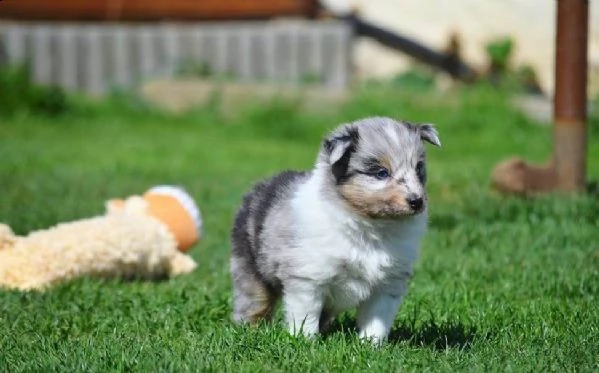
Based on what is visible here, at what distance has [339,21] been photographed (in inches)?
635

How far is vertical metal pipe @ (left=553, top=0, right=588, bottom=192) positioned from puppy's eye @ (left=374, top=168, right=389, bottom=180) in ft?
15.2

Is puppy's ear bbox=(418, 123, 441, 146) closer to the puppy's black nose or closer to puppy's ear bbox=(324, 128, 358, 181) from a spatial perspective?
puppy's ear bbox=(324, 128, 358, 181)

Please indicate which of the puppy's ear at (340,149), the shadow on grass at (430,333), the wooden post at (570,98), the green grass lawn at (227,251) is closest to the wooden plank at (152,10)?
the green grass lawn at (227,251)

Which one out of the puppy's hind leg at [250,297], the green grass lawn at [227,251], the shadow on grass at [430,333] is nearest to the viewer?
the green grass lawn at [227,251]

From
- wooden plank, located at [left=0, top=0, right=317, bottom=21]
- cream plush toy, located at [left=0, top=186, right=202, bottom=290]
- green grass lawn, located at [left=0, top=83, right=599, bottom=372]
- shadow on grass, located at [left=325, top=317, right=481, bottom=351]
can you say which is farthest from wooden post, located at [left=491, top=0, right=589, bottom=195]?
wooden plank, located at [left=0, top=0, right=317, bottom=21]

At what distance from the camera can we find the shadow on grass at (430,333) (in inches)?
198

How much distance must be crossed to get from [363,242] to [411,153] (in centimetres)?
45

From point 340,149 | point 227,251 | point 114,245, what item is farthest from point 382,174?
point 227,251

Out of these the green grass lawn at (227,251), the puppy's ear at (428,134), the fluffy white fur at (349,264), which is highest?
the puppy's ear at (428,134)

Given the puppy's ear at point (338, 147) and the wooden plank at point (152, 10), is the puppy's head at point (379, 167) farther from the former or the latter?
the wooden plank at point (152, 10)

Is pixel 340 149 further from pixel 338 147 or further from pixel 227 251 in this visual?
pixel 227 251

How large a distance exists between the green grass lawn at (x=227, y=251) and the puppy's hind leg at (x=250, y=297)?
0.17m

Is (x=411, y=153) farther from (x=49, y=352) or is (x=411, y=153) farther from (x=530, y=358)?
(x=49, y=352)

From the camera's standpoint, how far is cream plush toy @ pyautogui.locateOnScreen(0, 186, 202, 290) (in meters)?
6.55
